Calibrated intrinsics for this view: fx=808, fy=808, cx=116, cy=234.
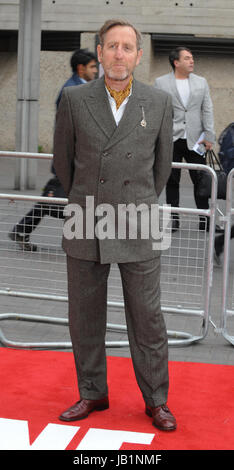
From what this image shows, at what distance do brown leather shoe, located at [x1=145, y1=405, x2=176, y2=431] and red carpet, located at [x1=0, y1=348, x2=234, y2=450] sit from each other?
3 centimetres

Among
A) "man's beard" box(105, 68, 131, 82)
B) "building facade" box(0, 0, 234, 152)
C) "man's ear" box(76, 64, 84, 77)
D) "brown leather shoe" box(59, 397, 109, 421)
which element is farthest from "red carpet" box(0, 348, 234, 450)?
"building facade" box(0, 0, 234, 152)

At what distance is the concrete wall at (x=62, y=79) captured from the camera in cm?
1660

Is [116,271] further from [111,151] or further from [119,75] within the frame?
[119,75]

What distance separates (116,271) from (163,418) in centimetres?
146

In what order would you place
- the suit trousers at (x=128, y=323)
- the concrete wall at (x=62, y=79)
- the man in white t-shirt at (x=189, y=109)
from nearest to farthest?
1. the suit trousers at (x=128, y=323)
2. the man in white t-shirt at (x=189, y=109)
3. the concrete wall at (x=62, y=79)

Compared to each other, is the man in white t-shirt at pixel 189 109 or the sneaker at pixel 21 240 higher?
the man in white t-shirt at pixel 189 109

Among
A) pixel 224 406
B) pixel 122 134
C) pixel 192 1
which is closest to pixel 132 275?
pixel 122 134

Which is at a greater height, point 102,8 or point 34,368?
point 102,8

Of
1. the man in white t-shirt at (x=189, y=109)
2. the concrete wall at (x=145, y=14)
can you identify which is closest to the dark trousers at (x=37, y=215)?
the man in white t-shirt at (x=189, y=109)

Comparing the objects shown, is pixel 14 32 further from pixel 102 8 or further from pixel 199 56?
pixel 199 56

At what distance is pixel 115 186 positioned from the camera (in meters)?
3.83

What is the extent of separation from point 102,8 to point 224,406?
1305 centimetres

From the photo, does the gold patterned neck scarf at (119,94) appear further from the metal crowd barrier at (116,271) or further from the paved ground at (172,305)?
the paved ground at (172,305)

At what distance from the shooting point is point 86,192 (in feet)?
12.8
